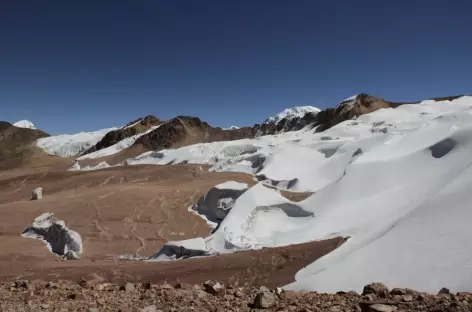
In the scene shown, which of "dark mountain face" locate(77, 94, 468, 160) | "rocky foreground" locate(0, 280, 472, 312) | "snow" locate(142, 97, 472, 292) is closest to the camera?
"rocky foreground" locate(0, 280, 472, 312)

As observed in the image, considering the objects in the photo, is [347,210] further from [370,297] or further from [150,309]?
[150,309]

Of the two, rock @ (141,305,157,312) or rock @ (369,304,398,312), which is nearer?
rock @ (369,304,398,312)

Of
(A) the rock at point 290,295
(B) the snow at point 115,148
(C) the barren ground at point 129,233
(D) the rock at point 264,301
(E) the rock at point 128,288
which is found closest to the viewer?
(D) the rock at point 264,301

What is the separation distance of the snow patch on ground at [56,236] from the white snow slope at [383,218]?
519 cm

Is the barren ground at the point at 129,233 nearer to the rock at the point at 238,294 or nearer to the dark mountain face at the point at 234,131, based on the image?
the rock at the point at 238,294

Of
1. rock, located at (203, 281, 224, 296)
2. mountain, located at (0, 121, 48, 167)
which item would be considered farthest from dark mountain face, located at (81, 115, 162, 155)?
rock, located at (203, 281, 224, 296)

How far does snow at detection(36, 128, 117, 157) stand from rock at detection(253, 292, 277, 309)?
159 metres

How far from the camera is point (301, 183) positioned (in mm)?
34875

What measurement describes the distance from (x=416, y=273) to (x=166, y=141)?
10374 centimetres

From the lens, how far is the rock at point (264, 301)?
5.86 metres

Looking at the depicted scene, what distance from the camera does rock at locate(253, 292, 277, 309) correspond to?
5.86 metres

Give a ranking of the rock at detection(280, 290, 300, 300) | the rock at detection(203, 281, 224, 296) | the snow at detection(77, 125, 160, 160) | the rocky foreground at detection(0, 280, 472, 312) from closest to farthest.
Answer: the rocky foreground at detection(0, 280, 472, 312) → the rock at detection(280, 290, 300, 300) → the rock at detection(203, 281, 224, 296) → the snow at detection(77, 125, 160, 160)

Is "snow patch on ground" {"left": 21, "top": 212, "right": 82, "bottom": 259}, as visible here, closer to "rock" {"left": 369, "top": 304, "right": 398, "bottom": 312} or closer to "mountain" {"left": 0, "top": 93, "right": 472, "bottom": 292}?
"mountain" {"left": 0, "top": 93, "right": 472, "bottom": 292}

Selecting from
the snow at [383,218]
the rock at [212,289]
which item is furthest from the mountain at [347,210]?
the rock at [212,289]
